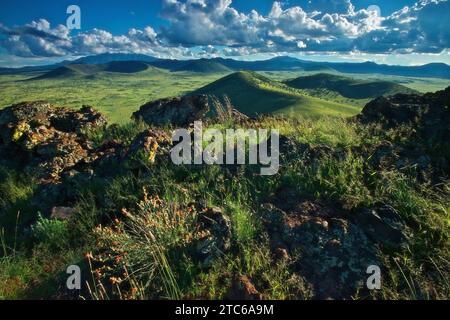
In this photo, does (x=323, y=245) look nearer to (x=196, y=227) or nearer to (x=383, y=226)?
(x=383, y=226)

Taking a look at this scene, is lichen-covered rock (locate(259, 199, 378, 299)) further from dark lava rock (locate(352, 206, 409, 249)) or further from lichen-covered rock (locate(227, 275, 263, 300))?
lichen-covered rock (locate(227, 275, 263, 300))

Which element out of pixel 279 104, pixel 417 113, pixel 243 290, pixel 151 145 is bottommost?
pixel 279 104

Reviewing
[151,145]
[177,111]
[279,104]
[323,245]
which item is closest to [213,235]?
[323,245]

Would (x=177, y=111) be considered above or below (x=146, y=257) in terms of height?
above

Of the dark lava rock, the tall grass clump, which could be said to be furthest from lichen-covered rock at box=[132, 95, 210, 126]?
the dark lava rock

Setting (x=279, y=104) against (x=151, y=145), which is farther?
(x=279, y=104)

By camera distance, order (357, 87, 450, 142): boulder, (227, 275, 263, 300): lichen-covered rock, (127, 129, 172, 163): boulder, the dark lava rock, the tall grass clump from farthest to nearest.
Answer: (357, 87, 450, 142): boulder, (127, 129, 172, 163): boulder, the dark lava rock, the tall grass clump, (227, 275, 263, 300): lichen-covered rock

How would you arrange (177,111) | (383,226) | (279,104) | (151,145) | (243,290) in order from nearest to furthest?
(243,290)
(383,226)
(151,145)
(177,111)
(279,104)

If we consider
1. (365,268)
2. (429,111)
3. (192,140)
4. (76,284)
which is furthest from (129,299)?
(429,111)

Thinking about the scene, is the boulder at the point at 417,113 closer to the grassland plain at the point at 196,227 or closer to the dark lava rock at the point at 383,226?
the grassland plain at the point at 196,227
